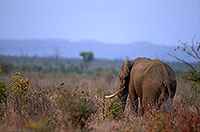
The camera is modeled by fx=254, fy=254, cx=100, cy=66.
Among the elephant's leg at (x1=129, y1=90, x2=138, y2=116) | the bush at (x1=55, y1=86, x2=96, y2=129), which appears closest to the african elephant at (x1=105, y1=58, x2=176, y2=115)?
the elephant's leg at (x1=129, y1=90, x2=138, y2=116)

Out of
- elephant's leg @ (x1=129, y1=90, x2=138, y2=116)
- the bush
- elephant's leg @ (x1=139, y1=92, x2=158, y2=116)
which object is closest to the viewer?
the bush

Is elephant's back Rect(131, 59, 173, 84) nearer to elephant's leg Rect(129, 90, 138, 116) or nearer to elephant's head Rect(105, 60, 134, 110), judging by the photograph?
elephant's head Rect(105, 60, 134, 110)

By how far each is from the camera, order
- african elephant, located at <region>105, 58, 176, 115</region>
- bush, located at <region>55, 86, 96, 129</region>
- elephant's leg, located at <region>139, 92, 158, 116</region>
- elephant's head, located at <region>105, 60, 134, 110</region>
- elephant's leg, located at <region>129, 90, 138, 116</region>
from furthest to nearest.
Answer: elephant's head, located at <region>105, 60, 134, 110</region>
elephant's leg, located at <region>129, 90, 138, 116</region>
elephant's leg, located at <region>139, 92, 158, 116</region>
african elephant, located at <region>105, 58, 176, 115</region>
bush, located at <region>55, 86, 96, 129</region>

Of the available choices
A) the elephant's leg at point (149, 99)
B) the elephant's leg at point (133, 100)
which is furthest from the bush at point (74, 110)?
the elephant's leg at point (133, 100)

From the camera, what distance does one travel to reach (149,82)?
24.1 feet

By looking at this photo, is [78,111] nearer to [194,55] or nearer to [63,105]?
[63,105]

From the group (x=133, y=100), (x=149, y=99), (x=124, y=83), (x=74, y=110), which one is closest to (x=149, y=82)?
(x=149, y=99)

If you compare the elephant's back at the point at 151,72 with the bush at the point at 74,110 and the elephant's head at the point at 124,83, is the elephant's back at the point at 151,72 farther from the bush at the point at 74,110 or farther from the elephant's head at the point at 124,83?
the bush at the point at 74,110

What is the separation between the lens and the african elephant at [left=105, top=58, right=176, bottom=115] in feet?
23.4

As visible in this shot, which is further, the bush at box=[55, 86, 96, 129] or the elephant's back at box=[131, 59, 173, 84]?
the elephant's back at box=[131, 59, 173, 84]

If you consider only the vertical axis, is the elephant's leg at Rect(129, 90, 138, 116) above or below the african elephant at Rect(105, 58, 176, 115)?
below

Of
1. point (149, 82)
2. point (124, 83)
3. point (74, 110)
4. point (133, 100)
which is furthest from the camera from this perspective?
point (124, 83)

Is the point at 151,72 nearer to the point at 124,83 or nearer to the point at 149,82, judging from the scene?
the point at 149,82

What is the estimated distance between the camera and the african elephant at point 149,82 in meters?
7.12
